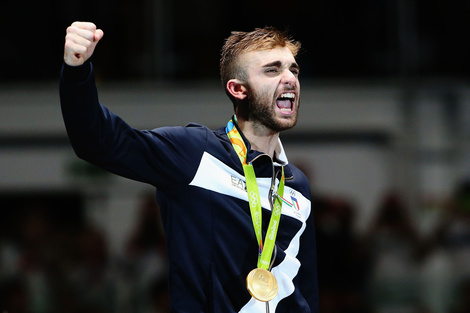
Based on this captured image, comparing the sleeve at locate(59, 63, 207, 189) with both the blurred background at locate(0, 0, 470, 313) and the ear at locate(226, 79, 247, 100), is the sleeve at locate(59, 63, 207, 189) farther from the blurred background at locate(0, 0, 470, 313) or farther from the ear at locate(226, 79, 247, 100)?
the blurred background at locate(0, 0, 470, 313)

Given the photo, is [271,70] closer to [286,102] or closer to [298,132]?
[286,102]

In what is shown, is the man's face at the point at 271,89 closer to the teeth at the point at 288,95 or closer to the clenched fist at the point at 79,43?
the teeth at the point at 288,95

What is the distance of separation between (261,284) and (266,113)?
2.07 feet

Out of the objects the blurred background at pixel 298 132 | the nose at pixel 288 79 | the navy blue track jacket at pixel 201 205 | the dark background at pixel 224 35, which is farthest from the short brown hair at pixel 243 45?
the dark background at pixel 224 35

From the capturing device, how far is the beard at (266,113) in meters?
2.79

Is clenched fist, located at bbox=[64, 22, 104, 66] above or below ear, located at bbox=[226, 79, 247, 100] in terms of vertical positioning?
above

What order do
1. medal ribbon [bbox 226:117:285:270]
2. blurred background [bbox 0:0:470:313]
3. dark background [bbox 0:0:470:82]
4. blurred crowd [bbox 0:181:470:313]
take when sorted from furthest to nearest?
1. dark background [bbox 0:0:470:82]
2. blurred background [bbox 0:0:470:313]
3. blurred crowd [bbox 0:181:470:313]
4. medal ribbon [bbox 226:117:285:270]

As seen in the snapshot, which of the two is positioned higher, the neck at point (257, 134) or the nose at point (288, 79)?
the nose at point (288, 79)

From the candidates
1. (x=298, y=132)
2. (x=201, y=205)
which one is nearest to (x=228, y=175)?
(x=201, y=205)

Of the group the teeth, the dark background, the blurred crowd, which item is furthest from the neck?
the dark background

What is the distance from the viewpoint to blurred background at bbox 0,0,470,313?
7180 mm

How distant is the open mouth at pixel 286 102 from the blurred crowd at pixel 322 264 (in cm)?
406

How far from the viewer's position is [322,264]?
22.0 feet

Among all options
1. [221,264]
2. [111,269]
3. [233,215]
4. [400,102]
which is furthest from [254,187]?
[400,102]
